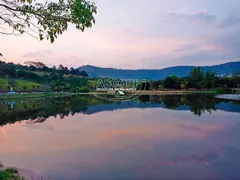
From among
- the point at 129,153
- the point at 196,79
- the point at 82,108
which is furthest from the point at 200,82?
the point at 129,153

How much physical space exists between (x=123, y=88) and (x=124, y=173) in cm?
6484

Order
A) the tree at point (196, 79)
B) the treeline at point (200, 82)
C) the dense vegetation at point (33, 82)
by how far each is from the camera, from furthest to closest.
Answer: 1. the tree at point (196, 79)
2. the treeline at point (200, 82)
3. the dense vegetation at point (33, 82)

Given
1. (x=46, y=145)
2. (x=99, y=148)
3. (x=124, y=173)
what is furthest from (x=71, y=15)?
(x=46, y=145)

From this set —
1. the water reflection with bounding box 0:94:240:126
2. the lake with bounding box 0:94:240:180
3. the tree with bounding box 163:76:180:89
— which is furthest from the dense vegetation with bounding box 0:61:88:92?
the lake with bounding box 0:94:240:180

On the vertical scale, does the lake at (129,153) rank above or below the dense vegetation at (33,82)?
below

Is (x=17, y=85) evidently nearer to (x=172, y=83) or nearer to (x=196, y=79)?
(x=172, y=83)

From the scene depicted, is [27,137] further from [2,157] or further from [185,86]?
[185,86]

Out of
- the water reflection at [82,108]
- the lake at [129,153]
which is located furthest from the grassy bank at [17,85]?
the lake at [129,153]

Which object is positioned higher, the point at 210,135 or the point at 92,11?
the point at 92,11

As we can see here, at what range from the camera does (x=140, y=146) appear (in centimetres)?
1322

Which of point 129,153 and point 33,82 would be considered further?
point 33,82

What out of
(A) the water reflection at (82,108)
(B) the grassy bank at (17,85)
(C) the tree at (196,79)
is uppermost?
(C) the tree at (196,79)

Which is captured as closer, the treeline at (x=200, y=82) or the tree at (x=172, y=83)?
the treeline at (x=200, y=82)

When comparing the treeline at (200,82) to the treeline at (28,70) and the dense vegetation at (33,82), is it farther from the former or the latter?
the treeline at (28,70)
